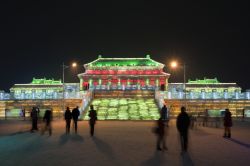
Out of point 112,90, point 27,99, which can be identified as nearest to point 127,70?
point 112,90

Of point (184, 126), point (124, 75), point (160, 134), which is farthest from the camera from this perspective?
point (124, 75)

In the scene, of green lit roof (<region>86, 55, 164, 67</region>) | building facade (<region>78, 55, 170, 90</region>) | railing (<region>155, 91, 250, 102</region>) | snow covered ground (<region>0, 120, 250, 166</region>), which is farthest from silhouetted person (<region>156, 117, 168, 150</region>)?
green lit roof (<region>86, 55, 164, 67</region>)

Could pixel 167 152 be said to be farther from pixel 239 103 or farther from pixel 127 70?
pixel 127 70

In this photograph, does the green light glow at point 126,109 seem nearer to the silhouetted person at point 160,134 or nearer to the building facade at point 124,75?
the silhouetted person at point 160,134

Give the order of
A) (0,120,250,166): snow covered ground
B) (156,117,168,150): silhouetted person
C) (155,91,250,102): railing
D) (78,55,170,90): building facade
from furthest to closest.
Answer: (78,55,170,90): building facade → (155,91,250,102): railing → (156,117,168,150): silhouetted person → (0,120,250,166): snow covered ground

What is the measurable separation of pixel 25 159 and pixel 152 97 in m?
41.9

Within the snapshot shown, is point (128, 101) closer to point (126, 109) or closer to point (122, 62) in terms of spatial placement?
point (126, 109)

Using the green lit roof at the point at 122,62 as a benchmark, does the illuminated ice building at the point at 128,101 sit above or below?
below

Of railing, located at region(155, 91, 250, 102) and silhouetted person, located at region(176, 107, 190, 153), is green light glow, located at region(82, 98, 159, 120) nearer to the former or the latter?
railing, located at region(155, 91, 250, 102)

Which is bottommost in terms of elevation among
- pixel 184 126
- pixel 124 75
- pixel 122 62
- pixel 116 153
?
pixel 116 153

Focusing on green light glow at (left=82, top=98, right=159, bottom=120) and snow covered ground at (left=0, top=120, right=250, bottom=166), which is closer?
snow covered ground at (left=0, top=120, right=250, bottom=166)

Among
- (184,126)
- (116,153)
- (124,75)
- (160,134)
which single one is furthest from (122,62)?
(116,153)

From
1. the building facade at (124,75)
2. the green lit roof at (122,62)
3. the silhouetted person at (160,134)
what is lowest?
the silhouetted person at (160,134)

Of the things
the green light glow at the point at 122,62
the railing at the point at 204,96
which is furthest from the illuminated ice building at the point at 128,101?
the green light glow at the point at 122,62
